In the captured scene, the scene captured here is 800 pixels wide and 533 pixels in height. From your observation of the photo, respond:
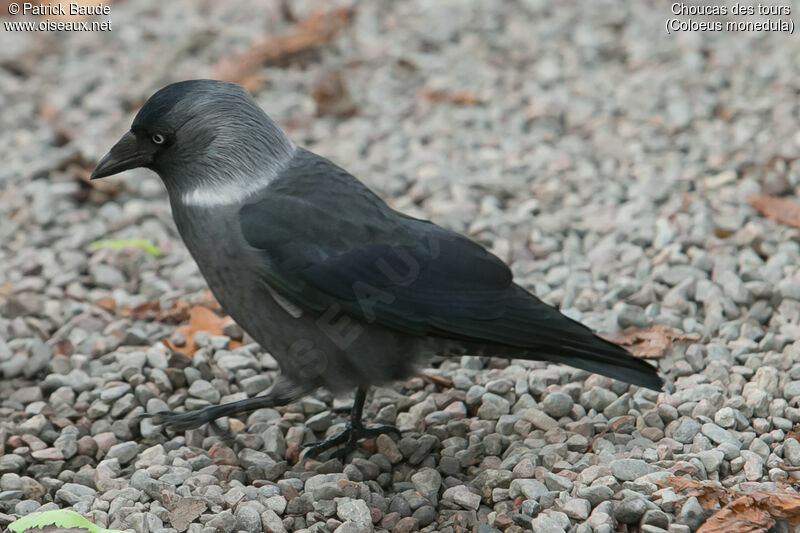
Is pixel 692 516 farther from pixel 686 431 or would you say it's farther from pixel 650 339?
pixel 650 339

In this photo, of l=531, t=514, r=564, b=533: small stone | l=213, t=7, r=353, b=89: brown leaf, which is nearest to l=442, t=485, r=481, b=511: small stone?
l=531, t=514, r=564, b=533: small stone

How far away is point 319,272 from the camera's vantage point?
339 cm

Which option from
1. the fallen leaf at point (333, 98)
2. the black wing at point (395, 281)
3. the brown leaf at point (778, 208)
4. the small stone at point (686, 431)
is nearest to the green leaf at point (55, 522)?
the black wing at point (395, 281)

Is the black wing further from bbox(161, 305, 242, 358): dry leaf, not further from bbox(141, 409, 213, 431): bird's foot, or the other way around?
bbox(161, 305, 242, 358): dry leaf

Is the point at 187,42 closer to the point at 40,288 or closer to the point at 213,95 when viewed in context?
the point at 40,288

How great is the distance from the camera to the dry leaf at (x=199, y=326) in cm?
416

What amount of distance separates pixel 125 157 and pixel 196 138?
27cm

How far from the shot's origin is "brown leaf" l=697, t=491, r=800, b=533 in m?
2.90

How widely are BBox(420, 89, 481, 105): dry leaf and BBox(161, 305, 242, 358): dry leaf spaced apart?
8.39ft

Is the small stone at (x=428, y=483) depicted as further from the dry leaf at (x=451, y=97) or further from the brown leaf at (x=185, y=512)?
the dry leaf at (x=451, y=97)

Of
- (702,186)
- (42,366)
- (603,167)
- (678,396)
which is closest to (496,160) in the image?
(603,167)

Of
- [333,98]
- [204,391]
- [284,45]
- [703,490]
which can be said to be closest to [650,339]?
[703,490]

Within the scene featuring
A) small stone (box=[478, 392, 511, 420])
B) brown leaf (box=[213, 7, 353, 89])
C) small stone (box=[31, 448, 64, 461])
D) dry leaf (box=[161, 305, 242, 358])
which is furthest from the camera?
brown leaf (box=[213, 7, 353, 89])

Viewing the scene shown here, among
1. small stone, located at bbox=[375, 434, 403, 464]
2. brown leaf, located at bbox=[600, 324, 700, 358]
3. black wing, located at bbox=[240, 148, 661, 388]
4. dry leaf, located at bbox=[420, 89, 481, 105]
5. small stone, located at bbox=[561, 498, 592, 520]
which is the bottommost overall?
small stone, located at bbox=[561, 498, 592, 520]
